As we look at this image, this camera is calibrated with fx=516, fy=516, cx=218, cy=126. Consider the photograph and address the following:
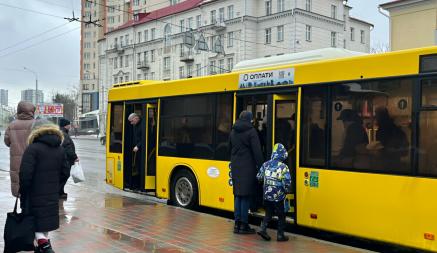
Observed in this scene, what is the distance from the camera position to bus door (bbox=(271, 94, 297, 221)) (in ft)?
26.3

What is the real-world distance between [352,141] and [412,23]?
2342cm

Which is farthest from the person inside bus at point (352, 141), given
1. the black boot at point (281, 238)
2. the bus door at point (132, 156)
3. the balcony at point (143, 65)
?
the balcony at point (143, 65)

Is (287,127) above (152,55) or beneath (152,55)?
beneath

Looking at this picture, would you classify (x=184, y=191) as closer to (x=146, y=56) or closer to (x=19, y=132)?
(x=19, y=132)

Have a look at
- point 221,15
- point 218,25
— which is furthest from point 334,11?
point 218,25

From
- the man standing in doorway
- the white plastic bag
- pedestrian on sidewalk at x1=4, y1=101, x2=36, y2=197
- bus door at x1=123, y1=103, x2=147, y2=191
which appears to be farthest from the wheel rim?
pedestrian on sidewalk at x1=4, y1=101, x2=36, y2=197

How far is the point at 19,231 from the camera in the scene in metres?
5.60

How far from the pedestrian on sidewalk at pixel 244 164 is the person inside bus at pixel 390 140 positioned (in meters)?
1.76

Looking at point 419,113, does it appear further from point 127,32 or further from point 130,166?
point 127,32

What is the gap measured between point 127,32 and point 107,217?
75.0m

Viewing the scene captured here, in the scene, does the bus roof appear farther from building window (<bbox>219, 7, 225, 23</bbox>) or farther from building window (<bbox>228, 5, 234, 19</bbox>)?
building window (<bbox>219, 7, 225, 23</bbox>)

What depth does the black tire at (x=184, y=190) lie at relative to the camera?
10.1 metres

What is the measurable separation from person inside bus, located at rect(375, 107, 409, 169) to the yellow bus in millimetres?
13

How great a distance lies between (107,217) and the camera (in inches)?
349
